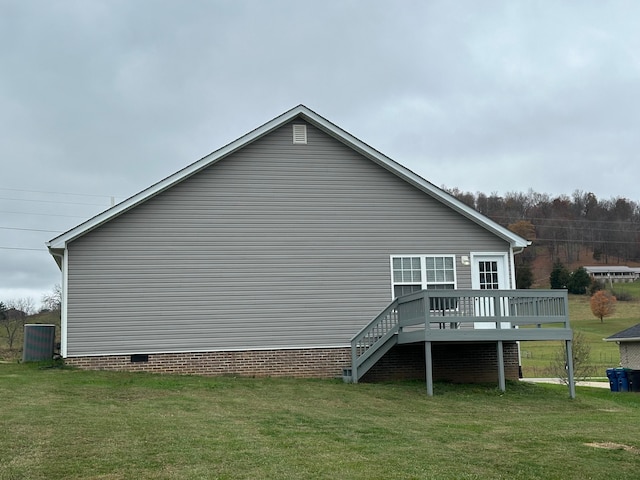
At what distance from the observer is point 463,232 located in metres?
20.2

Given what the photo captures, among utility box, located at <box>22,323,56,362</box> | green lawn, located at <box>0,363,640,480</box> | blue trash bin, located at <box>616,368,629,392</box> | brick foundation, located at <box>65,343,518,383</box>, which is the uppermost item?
utility box, located at <box>22,323,56,362</box>

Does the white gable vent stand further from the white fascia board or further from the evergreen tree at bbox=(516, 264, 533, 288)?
the evergreen tree at bbox=(516, 264, 533, 288)

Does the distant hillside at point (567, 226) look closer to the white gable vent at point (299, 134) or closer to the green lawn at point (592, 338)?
the green lawn at point (592, 338)

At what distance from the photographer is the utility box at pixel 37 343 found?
806 inches

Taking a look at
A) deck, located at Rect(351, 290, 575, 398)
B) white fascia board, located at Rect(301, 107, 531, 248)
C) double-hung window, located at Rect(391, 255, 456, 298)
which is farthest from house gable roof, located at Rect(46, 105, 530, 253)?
deck, located at Rect(351, 290, 575, 398)

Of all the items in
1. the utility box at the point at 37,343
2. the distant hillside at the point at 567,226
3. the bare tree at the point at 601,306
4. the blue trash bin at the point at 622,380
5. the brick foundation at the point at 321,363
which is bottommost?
the blue trash bin at the point at 622,380

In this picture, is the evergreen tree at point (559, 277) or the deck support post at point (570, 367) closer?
the deck support post at point (570, 367)

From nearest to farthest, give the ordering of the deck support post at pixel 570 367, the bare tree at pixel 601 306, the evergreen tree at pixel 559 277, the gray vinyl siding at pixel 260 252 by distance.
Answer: the deck support post at pixel 570 367
the gray vinyl siding at pixel 260 252
the bare tree at pixel 601 306
the evergreen tree at pixel 559 277

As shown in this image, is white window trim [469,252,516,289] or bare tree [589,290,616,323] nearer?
white window trim [469,252,516,289]

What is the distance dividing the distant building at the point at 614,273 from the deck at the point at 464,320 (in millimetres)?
85569

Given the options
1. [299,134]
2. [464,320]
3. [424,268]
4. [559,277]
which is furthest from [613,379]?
[559,277]

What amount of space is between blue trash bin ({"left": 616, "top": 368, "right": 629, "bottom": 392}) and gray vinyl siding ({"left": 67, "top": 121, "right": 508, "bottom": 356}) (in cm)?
998

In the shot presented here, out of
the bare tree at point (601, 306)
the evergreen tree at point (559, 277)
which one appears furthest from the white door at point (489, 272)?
the evergreen tree at point (559, 277)

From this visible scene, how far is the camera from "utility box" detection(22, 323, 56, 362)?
20.5 meters
